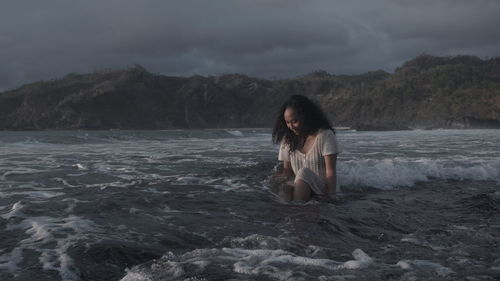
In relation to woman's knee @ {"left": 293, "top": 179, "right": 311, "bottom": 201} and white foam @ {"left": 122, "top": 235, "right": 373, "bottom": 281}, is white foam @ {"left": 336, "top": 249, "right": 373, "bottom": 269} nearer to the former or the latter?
white foam @ {"left": 122, "top": 235, "right": 373, "bottom": 281}

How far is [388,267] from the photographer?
115 inches

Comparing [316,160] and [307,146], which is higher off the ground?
[307,146]

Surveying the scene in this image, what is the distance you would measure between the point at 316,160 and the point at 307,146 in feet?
0.67

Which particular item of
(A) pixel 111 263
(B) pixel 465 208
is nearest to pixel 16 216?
(A) pixel 111 263

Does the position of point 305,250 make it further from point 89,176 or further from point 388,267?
point 89,176

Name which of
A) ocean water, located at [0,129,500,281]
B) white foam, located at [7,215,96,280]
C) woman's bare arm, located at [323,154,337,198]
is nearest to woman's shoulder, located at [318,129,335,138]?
woman's bare arm, located at [323,154,337,198]

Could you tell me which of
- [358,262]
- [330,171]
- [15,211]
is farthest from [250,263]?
[15,211]

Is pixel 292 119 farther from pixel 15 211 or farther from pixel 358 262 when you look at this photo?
pixel 15 211

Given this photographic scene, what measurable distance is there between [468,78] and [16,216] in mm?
98207

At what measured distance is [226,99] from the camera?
102000 mm

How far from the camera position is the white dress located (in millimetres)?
4688

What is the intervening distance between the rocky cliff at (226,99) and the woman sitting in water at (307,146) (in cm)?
6645

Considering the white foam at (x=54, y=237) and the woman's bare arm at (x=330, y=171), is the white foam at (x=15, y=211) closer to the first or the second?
the white foam at (x=54, y=237)

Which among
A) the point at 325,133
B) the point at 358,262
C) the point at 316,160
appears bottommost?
the point at 358,262
